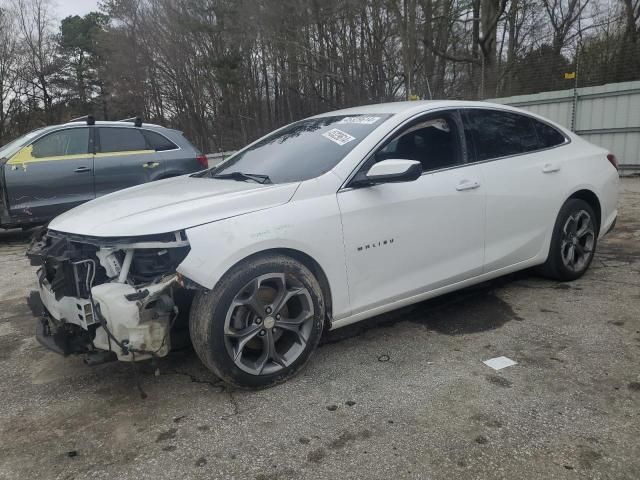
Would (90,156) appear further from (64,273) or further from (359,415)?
(359,415)

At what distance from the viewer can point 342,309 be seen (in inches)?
122

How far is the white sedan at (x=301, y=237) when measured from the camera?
2637mm

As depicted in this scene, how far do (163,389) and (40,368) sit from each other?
0.98m

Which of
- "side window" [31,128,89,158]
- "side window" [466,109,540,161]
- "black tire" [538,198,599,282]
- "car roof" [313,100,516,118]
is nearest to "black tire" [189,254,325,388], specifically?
"car roof" [313,100,516,118]

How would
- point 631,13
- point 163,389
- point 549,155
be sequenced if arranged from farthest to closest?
point 631,13 → point 549,155 → point 163,389

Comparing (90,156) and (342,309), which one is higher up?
(90,156)

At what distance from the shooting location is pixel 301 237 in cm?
286

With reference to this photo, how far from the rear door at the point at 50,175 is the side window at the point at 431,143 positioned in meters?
5.43

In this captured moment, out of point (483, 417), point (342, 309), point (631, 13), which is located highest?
point (631, 13)

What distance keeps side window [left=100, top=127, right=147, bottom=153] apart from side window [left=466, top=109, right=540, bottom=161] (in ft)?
18.3

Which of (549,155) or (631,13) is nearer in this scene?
(549,155)

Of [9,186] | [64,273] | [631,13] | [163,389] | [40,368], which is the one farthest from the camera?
[631,13]

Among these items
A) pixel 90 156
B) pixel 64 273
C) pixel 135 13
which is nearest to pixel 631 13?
pixel 90 156

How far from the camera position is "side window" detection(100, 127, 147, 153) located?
759cm
